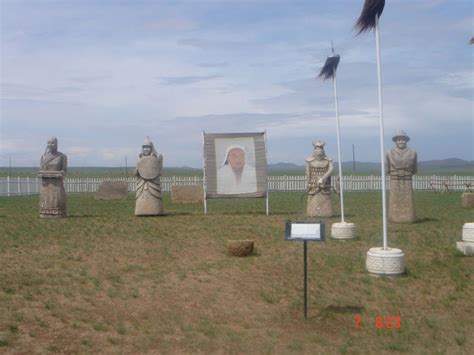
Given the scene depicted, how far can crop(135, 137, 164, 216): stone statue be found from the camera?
1523 centimetres

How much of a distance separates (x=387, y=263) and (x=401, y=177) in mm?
5561

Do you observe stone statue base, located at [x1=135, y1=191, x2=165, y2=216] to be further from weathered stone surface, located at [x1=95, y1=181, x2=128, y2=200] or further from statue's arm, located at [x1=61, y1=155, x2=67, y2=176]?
weathered stone surface, located at [x1=95, y1=181, x2=128, y2=200]

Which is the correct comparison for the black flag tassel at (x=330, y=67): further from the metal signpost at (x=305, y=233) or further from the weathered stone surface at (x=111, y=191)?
the weathered stone surface at (x=111, y=191)

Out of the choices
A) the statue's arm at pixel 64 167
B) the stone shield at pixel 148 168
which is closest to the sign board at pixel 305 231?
the stone shield at pixel 148 168

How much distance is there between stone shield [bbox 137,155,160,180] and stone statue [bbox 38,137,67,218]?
2107mm

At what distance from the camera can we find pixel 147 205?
15.2 meters

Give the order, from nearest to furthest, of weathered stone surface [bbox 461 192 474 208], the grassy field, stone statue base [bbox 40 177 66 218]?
the grassy field
stone statue base [bbox 40 177 66 218]
weathered stone surface [bbox 461 192 474 208]

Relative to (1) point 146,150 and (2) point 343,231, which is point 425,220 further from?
(1) point 146,150

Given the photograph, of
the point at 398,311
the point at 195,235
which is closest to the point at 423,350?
the point at 398,311

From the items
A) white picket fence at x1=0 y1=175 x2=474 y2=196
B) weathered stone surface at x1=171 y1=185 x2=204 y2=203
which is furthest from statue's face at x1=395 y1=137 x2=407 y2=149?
white picket fence at x1=0 y1=175 x2=474 y2=196

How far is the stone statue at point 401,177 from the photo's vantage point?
1291cm

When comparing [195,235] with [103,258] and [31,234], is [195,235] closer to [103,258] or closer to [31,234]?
[103,258]
